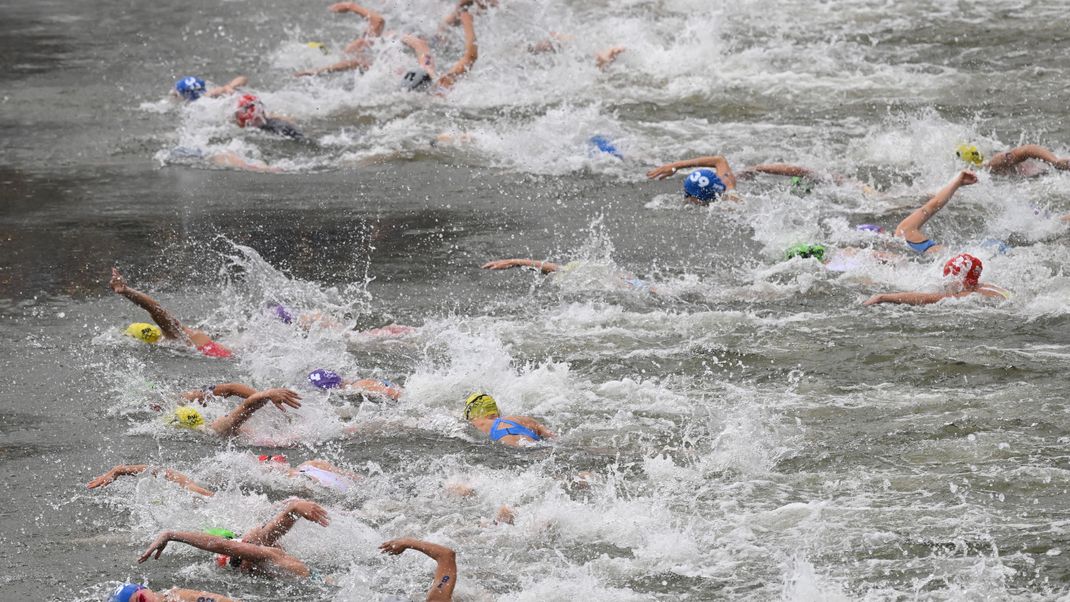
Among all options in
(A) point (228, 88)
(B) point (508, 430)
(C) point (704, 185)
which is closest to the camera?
(B) point (508, 430)

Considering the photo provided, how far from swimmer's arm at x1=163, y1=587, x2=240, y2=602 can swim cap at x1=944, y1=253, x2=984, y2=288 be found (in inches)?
249

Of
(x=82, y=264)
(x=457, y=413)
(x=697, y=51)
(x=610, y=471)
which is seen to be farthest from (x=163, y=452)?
(x=697, y=51)

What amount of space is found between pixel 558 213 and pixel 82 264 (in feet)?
14.4

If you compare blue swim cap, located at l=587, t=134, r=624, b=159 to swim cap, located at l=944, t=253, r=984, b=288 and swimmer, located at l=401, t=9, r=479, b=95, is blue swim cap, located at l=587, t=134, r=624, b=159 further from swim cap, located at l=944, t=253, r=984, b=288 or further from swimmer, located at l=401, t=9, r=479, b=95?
swim cap, located at l=944, t=253, r=984, b=288

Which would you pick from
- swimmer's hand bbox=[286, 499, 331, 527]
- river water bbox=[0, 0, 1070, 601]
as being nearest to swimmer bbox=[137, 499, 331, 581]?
swimmer's hand bbox=[286, 499, 331, 527]

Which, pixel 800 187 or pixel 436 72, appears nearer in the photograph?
pixel 800 187

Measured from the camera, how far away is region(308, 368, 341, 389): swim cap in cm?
1014

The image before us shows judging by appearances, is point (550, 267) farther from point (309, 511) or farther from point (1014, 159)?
point (1014, 159)

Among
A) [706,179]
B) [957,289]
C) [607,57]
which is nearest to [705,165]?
[706,179]

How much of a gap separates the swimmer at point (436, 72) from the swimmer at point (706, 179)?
4063 mm

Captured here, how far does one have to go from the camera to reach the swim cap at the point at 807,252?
1204cm

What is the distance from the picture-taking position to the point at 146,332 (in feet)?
36.1

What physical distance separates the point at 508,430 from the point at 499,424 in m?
0.09

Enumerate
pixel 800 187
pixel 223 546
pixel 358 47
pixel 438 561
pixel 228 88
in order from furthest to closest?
1. pixel 358 47
2. pixel 228 88
3. pixel 800 187
4. pixel 223 546
5. pixel 438 561
